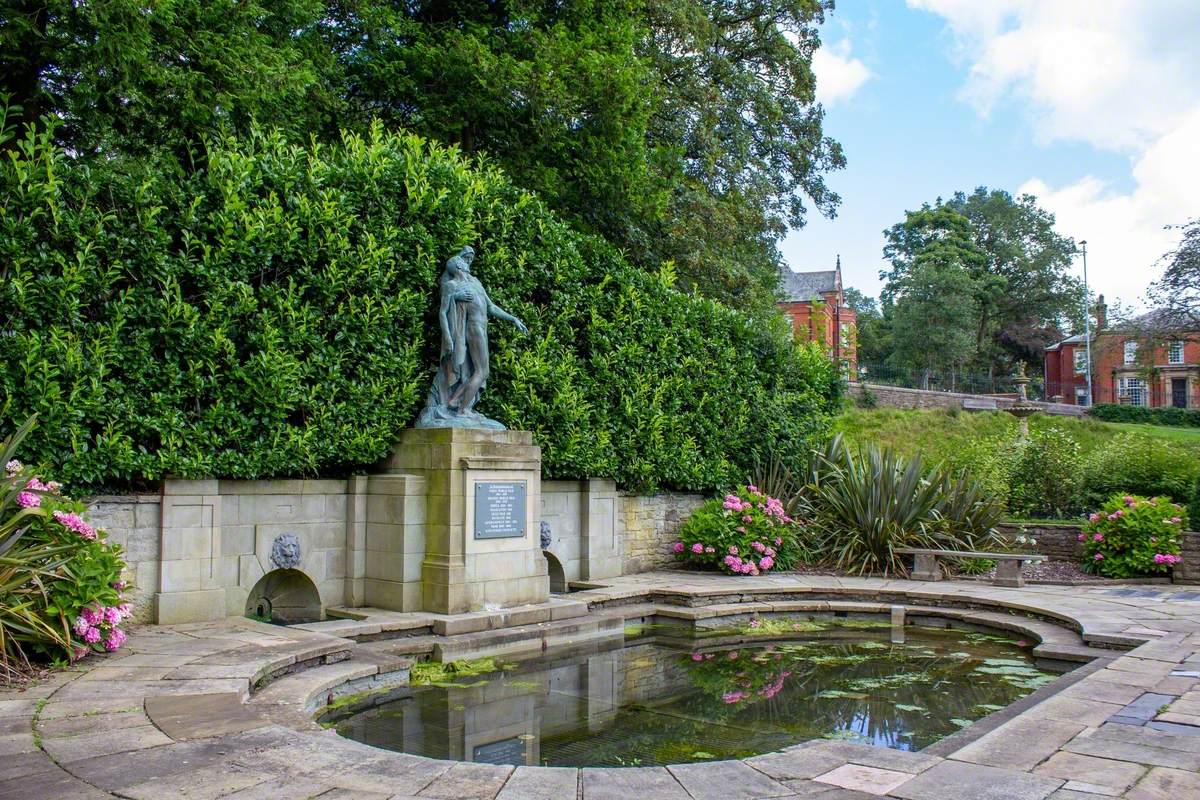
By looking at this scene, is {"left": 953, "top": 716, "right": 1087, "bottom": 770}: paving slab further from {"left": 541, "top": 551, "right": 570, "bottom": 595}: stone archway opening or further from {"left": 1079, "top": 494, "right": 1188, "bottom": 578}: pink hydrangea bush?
{"left": 1079, "top": 494, "right": 1188, "bottom": 578}: pink hydrangea bush

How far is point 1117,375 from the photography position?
51.9 meters

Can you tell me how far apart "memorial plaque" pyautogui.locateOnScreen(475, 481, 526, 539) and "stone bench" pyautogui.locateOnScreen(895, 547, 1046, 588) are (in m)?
5.90

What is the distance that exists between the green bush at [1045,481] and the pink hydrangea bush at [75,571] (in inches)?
563

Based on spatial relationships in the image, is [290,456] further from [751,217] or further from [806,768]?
[751,217]

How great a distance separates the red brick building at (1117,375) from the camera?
5003 cm

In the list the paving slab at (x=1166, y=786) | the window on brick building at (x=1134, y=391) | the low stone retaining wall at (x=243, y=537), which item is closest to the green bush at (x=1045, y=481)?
the low stone retaining wall at (x=243, y=537)

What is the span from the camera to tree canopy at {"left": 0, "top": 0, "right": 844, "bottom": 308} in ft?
30.2

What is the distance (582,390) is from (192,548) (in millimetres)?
5013

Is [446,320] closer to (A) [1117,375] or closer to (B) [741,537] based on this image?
(B) [741,537]

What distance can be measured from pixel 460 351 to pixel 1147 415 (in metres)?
40.2

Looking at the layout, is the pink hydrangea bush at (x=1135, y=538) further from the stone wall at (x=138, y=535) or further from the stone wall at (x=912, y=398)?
the stone wall at (x=912, y=398)

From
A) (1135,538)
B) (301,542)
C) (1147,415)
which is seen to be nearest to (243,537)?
(301,542)

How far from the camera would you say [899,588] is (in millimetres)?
10914

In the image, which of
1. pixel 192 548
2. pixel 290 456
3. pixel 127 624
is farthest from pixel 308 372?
pixel 127 624
